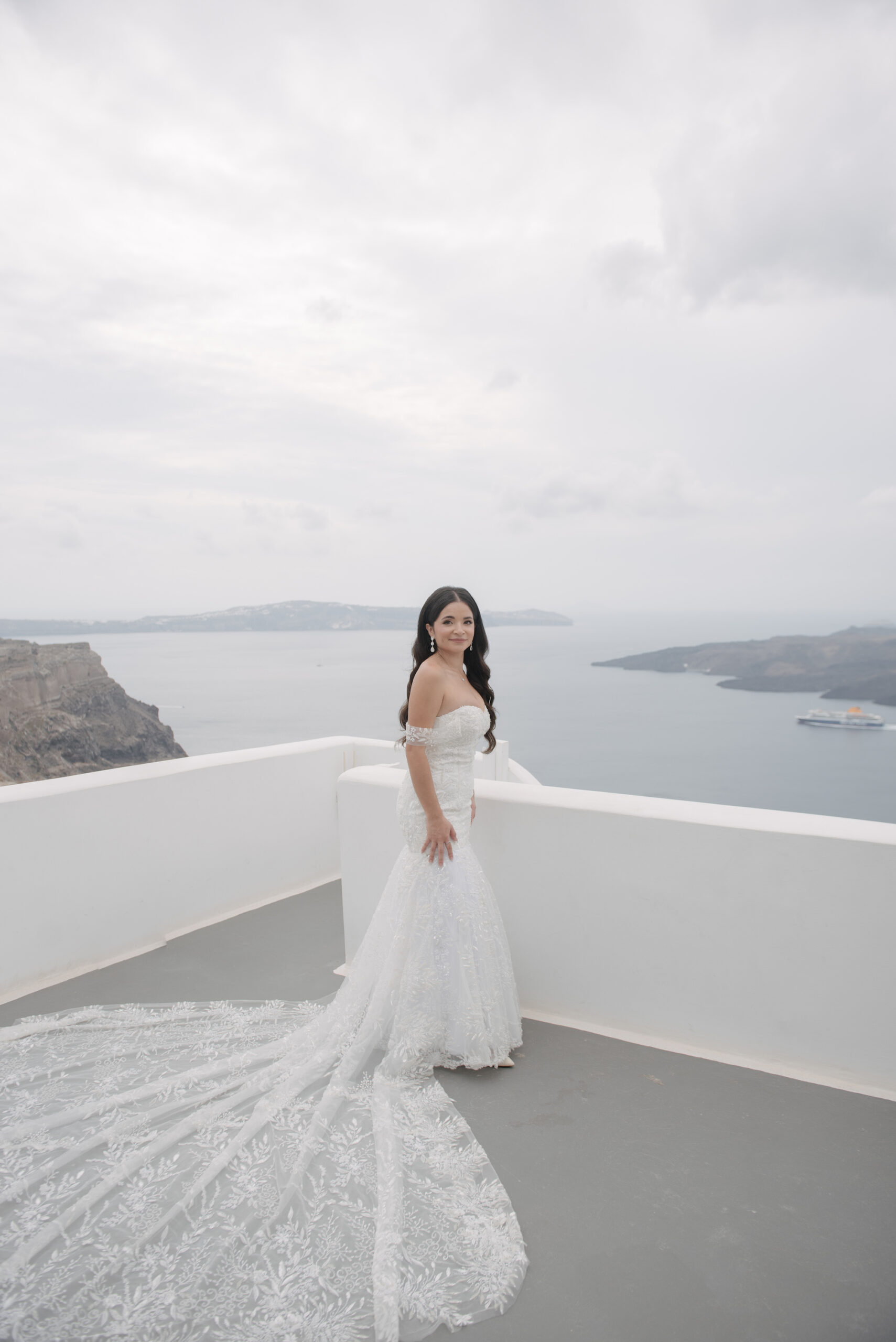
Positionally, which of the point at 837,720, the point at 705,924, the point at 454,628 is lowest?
the point at 837,720

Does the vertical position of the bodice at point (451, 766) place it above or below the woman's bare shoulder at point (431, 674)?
below

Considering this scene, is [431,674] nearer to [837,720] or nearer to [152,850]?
[152,850]

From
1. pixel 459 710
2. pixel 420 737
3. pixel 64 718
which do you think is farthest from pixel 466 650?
pixel 64 718

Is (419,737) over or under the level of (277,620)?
under

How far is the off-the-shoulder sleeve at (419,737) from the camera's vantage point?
2.25 meters

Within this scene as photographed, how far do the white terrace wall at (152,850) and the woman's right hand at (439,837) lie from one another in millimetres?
1564

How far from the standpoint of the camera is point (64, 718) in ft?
31.1

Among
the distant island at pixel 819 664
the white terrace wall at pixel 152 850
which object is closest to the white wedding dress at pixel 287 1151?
the white terrace wall at pixel 152 850

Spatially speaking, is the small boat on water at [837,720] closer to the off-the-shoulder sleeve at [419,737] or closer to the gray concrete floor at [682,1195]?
the gray concrete floor at [682,1195]

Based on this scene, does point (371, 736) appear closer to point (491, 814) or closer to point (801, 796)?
point (491, 814)

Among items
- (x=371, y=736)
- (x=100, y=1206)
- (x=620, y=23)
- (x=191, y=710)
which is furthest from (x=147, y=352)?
(x=100, y=1206)

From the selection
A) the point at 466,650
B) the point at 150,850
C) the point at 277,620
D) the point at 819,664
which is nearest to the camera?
the point at 466,650

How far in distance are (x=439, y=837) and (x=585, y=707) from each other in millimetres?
20826

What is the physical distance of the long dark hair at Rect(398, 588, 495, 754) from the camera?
237 cm
